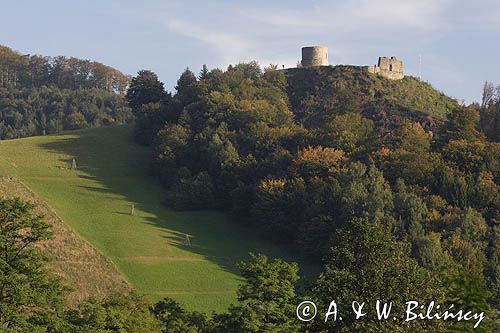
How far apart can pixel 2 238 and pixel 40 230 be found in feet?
4.94

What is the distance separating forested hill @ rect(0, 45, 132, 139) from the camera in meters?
128

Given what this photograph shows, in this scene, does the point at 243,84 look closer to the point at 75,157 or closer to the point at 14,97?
the point at 75,157

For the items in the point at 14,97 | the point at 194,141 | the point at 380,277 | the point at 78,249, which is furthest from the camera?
the point at 14,97

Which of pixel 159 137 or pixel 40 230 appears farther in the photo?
pixel 159 137

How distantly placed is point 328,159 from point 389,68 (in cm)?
3604

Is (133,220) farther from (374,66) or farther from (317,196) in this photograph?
(374,66)

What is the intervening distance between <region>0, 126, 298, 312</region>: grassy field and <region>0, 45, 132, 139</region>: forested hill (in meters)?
31.8

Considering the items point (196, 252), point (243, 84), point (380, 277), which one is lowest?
point (196, 252)

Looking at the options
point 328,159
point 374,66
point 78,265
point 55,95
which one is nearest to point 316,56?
point 374,66

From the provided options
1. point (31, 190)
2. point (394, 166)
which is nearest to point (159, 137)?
point (31, 190)

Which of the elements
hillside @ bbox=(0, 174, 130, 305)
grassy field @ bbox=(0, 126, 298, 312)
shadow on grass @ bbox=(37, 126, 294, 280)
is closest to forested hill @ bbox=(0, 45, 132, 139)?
shadow on grass @ bbox=(37, 126, 294, 280)

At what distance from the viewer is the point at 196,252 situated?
65.2 meters

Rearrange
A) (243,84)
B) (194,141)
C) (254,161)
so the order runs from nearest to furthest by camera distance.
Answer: (254,161), (194,141), (243,84)

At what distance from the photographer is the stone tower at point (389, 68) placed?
107 m
